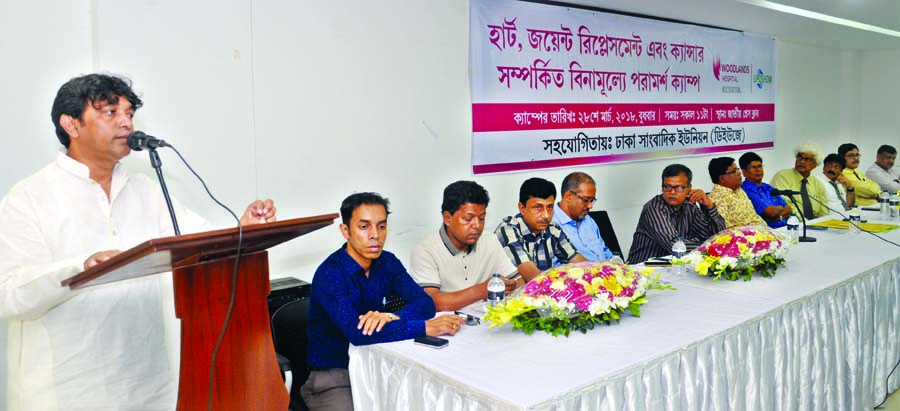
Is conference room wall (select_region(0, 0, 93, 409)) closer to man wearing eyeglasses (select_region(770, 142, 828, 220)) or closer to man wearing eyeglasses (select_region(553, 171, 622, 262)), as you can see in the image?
man wearing eyeglasses (select_region(553, 171, 622, 262))

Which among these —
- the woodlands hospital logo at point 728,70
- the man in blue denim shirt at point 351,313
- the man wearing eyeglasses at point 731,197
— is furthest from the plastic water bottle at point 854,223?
the man in blue denim shirt at point 351,313

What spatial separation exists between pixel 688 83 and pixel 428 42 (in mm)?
3370

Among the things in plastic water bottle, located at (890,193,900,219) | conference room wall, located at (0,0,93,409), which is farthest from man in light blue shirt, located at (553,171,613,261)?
plastic water bottle, located at (890,193,900,219)

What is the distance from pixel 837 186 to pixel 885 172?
46.9 inches

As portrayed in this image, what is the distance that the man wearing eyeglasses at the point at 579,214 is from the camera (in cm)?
400

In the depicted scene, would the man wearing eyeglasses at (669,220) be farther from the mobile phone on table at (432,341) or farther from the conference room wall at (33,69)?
the conference room wall at (33,69)

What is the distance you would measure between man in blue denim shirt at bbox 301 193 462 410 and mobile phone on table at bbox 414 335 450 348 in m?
0.05

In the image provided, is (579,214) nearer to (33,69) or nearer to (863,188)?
(33,69)

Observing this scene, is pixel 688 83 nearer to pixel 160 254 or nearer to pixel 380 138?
pixel 380 138

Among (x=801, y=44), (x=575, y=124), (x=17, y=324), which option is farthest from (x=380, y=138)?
(x=801, y=44)

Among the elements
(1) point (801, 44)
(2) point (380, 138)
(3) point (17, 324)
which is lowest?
(3) point (17, 324)

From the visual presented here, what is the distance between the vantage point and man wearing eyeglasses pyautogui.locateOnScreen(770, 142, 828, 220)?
6258mm


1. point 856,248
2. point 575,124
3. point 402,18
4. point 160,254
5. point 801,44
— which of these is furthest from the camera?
point 801,44

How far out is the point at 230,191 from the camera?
3.59 meters
